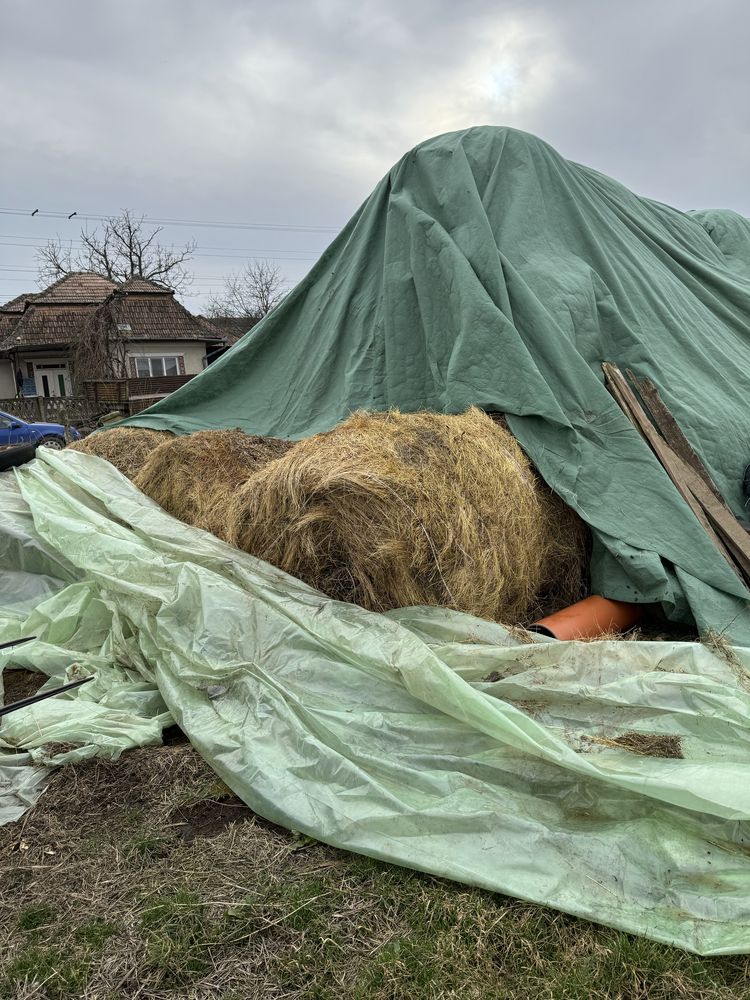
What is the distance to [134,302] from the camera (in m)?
29.2

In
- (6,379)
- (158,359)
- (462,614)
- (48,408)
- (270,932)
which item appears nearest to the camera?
(270,932)

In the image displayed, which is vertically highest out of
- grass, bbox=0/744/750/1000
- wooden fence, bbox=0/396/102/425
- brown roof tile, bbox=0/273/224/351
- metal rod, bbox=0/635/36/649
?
brown roof tile, bbox=0/273/224/351

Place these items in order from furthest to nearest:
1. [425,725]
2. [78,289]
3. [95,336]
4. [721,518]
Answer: [78,289]
[95,336]
[721,518]
[425,725]

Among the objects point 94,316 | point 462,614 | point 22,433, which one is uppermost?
point 94,316

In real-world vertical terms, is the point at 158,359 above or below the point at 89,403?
above

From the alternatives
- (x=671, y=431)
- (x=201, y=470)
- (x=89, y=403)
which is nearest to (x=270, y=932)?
(x=201, y=470)

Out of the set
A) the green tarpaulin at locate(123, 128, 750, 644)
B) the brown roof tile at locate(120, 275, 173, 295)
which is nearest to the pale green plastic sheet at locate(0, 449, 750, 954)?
the green tarpaulin at locate(123, 128, 750, 644)

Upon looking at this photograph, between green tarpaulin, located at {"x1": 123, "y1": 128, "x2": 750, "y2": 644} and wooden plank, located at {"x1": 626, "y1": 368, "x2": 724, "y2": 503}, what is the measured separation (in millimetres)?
229

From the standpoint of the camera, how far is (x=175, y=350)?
97.1 feet

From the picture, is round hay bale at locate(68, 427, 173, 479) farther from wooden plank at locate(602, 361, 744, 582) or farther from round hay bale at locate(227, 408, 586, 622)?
wooden plank at locate(602, 361, 744, 582)

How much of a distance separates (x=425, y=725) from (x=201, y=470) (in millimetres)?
2763

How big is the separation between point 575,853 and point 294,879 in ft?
3.21

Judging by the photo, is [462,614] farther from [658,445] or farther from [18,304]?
[18,304]

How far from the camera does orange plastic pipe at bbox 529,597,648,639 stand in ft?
13.0
